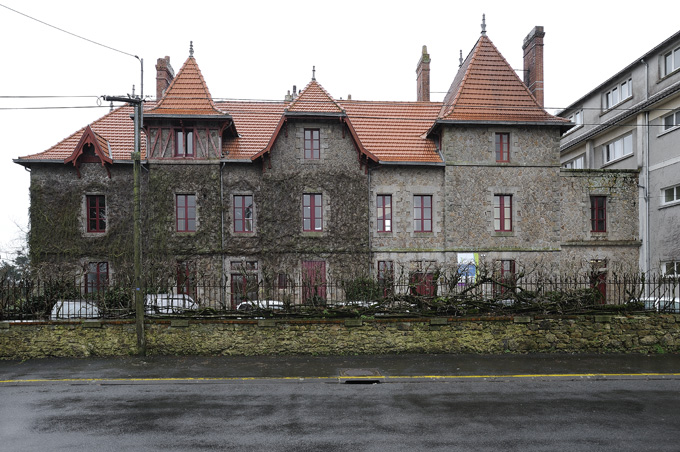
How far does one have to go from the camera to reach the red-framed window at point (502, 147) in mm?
23000

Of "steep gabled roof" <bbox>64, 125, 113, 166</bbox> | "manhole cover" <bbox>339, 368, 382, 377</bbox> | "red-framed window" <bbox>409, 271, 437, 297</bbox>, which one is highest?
"steep gabled roof" <bbox>64, 125, 113, 166</bbox>

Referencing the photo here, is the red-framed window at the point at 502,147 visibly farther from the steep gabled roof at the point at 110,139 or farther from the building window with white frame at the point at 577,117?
the steep gabled roof at the point at 110,139

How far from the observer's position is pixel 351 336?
1335cm

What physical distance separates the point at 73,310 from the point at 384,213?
535 inches

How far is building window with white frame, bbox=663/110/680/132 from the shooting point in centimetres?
2303

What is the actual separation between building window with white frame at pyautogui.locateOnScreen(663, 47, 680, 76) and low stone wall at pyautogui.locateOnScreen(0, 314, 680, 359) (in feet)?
52.7

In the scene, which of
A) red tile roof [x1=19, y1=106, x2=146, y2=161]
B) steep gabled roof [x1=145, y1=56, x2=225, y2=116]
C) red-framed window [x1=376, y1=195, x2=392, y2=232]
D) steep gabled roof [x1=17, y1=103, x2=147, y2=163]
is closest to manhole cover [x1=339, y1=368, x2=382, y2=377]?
red-framed window [x1=376, y1=195, x2=392, y2=232]

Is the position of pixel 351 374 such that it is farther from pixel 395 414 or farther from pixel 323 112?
pixel 323 112

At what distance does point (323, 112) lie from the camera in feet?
72.4

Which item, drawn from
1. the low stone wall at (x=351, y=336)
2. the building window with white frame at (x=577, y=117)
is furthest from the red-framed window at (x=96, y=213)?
the building window with white frame at (x=577, y=117)

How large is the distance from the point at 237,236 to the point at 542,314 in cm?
1350

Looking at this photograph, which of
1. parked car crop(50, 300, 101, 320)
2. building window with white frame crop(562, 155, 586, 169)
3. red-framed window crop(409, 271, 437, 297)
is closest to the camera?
parked car crop(50, 300, 101, 320)

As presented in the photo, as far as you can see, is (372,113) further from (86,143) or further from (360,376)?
(360,376)

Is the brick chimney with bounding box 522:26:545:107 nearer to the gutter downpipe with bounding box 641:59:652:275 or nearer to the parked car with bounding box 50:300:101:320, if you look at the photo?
the gutter downpipe with bounding box 641:59:652:275
